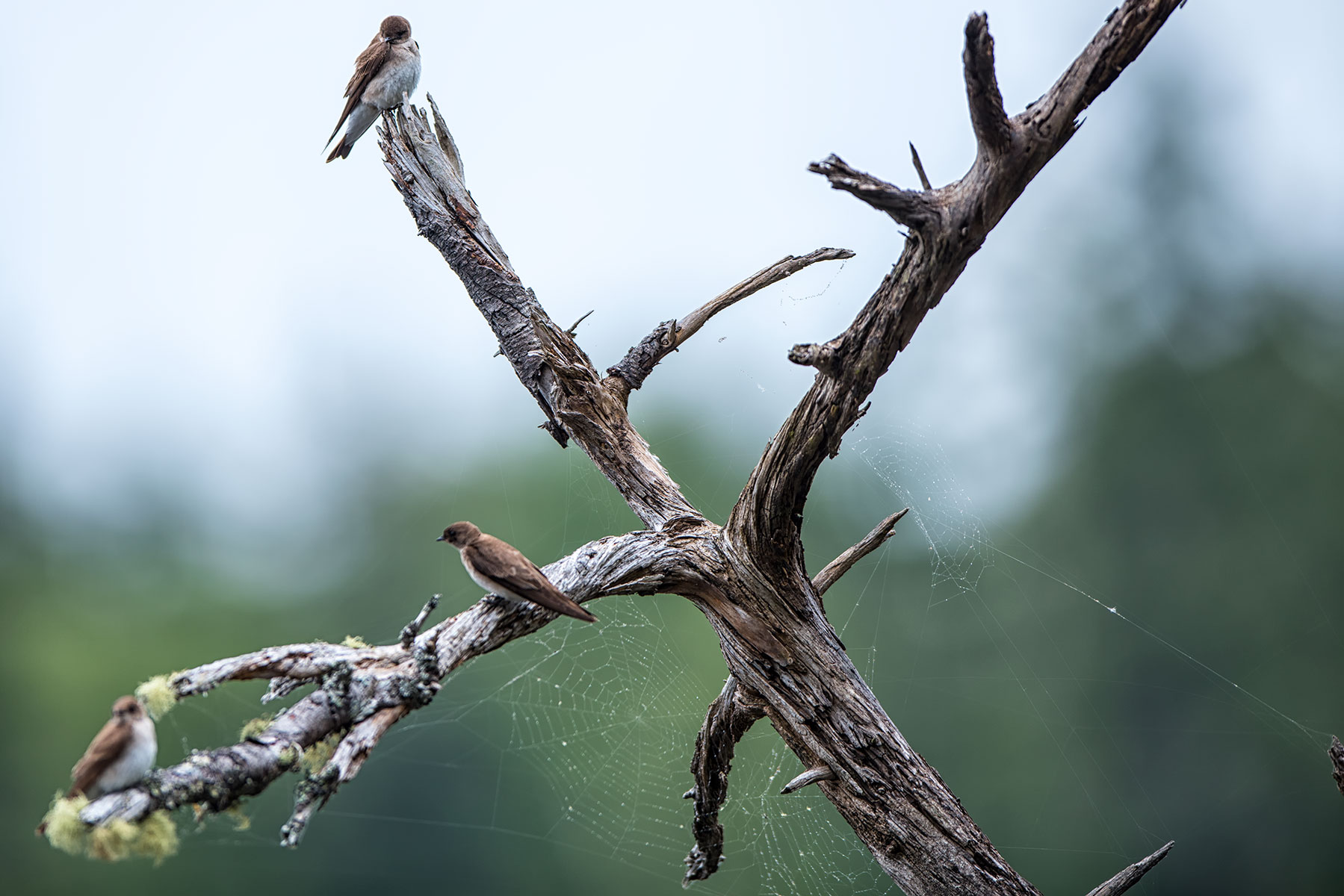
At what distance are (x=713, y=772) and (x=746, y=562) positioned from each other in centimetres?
123

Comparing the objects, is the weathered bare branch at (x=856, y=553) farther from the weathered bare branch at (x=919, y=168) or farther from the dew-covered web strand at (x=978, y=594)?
the dew-covered web strand at (x=978, y=594)

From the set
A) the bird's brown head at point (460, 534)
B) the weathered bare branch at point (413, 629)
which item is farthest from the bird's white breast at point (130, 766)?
the bird's brown head at point (460, 534)

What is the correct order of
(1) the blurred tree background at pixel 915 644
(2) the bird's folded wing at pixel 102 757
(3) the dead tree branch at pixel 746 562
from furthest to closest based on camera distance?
1. (1) the blurred tree background at pixel 915 644
2. (3) the dead tree branch at pixel 746 562
3. (2) the bird's folded wing at pixel 102 757

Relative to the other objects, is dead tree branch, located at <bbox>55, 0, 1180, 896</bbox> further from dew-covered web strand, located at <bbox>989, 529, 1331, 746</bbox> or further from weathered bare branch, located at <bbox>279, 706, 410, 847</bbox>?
dew-covered web strand, located at <bbox>989, 529, 1331, 746</bbox>

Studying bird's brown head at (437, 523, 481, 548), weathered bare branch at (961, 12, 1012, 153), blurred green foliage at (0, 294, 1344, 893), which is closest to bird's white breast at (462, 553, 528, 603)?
bird's brown head at (437, 523, 481, 548)

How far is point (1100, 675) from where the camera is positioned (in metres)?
11.1

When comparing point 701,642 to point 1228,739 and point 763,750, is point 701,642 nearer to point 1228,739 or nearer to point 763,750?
point 763,750

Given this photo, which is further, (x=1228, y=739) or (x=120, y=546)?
(x=120, y=546)

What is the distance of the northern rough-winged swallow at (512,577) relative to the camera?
2.82m

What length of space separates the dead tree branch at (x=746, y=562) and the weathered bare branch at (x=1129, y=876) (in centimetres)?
2

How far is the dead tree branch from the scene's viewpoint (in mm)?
2398

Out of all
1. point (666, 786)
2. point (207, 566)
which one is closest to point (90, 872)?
point (207, 566)

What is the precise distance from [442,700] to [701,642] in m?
3.55

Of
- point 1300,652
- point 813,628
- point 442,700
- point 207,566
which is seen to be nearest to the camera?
point 813,628
